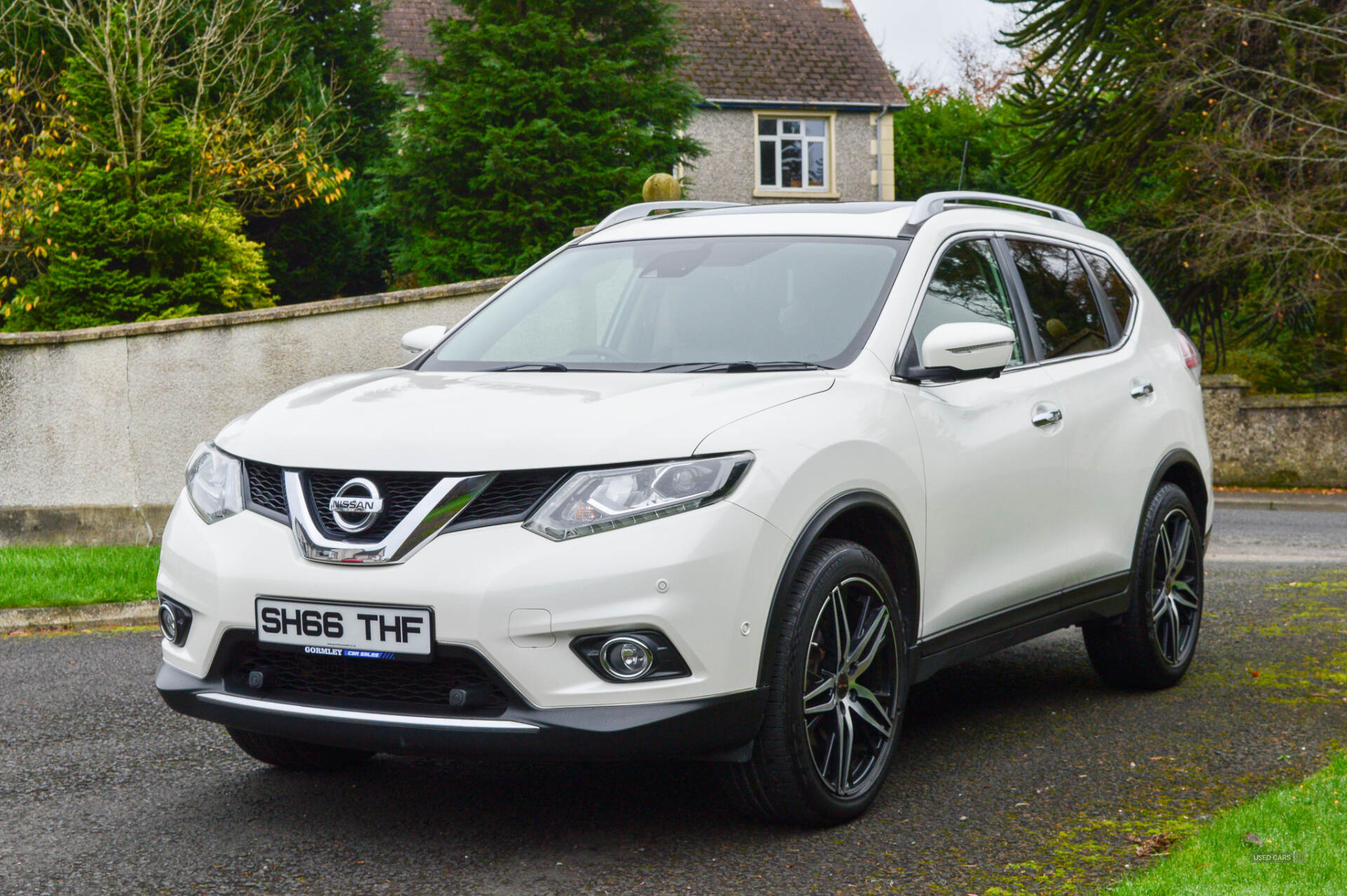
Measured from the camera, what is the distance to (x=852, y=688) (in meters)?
4.28

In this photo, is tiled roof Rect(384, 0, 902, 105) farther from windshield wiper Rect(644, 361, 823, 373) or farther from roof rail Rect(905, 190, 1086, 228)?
windshield wiper Rect(644, 361, 823, 373)

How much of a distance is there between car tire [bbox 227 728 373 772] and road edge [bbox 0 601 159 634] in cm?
382

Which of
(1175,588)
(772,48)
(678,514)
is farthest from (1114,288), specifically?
(772,48)

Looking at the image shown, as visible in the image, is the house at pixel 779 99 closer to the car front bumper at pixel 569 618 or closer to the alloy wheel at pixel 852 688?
the alloy wheel at pixel 852 688

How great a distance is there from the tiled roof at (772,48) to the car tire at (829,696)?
3004cm

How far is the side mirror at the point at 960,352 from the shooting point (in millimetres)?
4527

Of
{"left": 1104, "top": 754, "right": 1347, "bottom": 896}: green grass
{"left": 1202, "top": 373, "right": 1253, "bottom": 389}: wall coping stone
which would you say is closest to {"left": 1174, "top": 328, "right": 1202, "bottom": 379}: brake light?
{"left": 1104, "top": 754, "right": 1347, "bottom": 896}: green grass

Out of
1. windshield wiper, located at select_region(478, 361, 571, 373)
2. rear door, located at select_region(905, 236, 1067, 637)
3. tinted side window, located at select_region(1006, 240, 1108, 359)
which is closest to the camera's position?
rear door, located at select_region(905, 236, 1067, 637)

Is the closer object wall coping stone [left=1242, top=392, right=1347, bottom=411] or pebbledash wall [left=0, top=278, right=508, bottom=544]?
pebbledash wall [left=0, top=278, right=508, bottom=544]

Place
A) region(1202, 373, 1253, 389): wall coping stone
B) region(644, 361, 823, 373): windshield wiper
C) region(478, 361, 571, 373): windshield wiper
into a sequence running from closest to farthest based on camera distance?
region(644, 361, 823, 373): windshield wiper → region(478, 361, 571, 373): windshield wiper → region(1202, 373, 1253, 389): wall coping stone

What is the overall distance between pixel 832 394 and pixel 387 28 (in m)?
31.3

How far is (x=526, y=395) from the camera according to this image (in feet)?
13.7

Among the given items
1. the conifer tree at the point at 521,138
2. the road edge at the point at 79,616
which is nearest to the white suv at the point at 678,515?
the road edge at the point at 79,616

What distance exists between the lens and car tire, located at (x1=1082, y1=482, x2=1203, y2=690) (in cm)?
589
